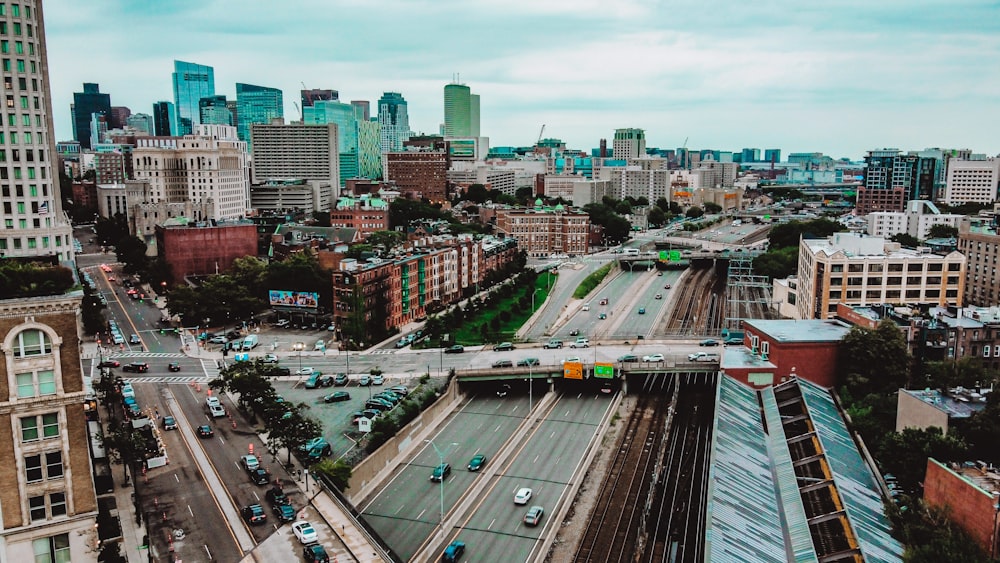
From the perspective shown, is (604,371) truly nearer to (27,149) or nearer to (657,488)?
(657,488)

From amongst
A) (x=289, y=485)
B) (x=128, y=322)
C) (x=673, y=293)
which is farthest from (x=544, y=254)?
(x=289, y=485)

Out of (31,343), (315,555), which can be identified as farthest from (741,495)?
(31,343)

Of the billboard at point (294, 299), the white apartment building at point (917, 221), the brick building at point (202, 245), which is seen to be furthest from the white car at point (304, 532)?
the white apartment building at point (917, 221)

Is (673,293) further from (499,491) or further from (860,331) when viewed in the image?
(499,491)

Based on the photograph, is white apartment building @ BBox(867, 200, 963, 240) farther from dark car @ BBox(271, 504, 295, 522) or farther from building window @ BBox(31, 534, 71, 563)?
building window @ BBox(31, 534, 71, 563)

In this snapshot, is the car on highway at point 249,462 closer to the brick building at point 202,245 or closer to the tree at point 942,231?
the brick building at point 202,245

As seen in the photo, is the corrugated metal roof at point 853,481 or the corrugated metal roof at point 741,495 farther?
the corrugated metal roof at point 853,481
